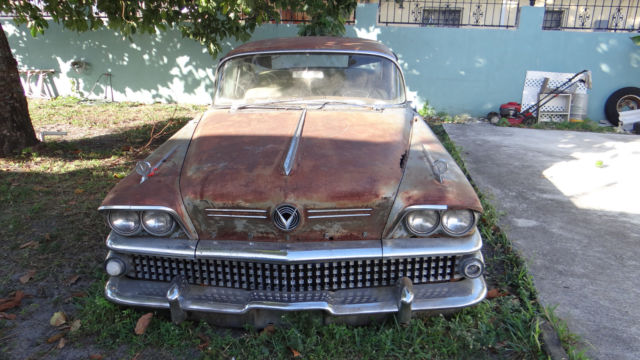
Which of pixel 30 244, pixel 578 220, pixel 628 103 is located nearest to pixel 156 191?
pixel 30 244

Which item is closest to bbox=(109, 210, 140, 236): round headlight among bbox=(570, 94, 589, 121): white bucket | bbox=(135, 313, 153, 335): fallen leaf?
bbox=(135, 313, 153, 335): fallen leaf

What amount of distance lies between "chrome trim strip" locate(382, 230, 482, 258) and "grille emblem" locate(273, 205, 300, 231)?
51 cm

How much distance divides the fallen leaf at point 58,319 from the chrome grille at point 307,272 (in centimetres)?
80

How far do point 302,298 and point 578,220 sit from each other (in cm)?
318

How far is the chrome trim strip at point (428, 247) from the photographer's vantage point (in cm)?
225

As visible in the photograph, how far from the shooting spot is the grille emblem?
2.25 meters

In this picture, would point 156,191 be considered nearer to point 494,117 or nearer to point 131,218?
point 131,218

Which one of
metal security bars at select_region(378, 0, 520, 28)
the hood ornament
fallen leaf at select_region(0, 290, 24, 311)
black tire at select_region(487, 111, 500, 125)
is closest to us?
the hood ornament

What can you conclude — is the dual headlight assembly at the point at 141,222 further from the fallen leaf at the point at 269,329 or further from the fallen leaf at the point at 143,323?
the fallen leaf at the point at 269,329

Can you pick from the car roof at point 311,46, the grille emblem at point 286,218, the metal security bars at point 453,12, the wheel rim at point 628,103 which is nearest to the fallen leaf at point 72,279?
the grille emblem at point 286,218

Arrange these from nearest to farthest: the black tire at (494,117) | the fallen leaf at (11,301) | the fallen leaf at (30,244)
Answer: the fallen leaf at (11,301)
the fallen leaf at (30,244)
the black tire at (494,117)

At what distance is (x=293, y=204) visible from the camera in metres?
2.26

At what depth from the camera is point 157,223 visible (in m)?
2.35

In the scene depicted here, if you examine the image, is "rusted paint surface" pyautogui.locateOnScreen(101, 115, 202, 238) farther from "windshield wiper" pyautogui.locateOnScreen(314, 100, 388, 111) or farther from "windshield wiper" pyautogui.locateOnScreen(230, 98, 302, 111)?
"windshield wiper" pyautogui.locateOnScreen(314, 100, 388, 111)
